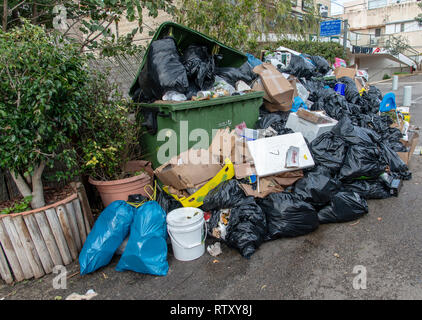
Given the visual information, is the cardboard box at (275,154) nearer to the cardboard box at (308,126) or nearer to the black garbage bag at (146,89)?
the cardboard box at (308,126)

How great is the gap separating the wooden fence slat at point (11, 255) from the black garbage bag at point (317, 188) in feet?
8.63

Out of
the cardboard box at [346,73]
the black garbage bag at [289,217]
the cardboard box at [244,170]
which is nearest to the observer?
the black garbage bag at [289,217]

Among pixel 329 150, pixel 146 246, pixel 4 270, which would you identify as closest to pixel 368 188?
pixel 329 150

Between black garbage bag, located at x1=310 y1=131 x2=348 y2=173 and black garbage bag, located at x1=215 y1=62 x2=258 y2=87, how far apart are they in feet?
4.75

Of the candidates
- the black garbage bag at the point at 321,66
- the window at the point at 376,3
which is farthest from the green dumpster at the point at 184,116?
the window at the point at 376,3

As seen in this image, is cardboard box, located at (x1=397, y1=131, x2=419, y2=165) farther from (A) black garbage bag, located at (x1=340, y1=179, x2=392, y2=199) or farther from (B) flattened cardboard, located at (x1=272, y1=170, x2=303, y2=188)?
(B) flattened cardboard, located at (x1=272, y1=170, x2=303, y2=188)

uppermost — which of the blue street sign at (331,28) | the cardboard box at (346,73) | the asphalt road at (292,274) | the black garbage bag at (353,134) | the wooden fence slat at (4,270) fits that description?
the blue street sign at (331,28)

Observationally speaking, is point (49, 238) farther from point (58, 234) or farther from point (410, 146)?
point (410, 146)

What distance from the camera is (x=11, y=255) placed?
8.06 feet

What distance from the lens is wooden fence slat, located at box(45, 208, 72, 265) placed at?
2509 millimetres

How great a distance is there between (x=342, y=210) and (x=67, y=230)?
263 centimetres

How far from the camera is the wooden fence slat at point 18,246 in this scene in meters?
2.41
